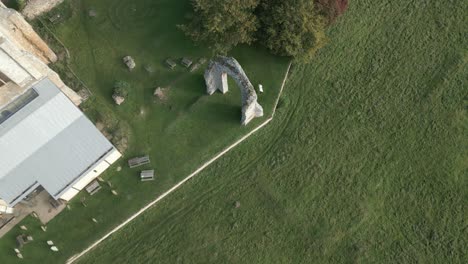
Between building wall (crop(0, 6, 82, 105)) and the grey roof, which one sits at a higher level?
building wall (crop(0, 6, 82, 105))

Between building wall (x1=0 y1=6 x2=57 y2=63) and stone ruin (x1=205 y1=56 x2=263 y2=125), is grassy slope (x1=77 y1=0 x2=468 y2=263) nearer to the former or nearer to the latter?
stone ruin (x1=205 y1=56 x2=263 y2=125)

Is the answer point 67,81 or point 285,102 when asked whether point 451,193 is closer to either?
point 285,102

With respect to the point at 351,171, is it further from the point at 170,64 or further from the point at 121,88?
the point at 121,88

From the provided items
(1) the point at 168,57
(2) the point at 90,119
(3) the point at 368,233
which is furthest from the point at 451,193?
(2) the point at 90,119

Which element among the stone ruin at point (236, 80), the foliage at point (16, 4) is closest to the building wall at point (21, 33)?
the foliage at point (16, 4)

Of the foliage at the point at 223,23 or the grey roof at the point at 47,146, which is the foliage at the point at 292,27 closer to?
the foliage at the point at 223,23

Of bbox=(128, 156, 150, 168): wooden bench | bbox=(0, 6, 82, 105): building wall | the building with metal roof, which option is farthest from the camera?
bbox=(128, 156, 150, 168): wooden bench

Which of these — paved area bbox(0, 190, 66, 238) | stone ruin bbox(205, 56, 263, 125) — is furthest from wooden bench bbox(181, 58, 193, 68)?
paved area bbox(0, 190, 66, 238)
